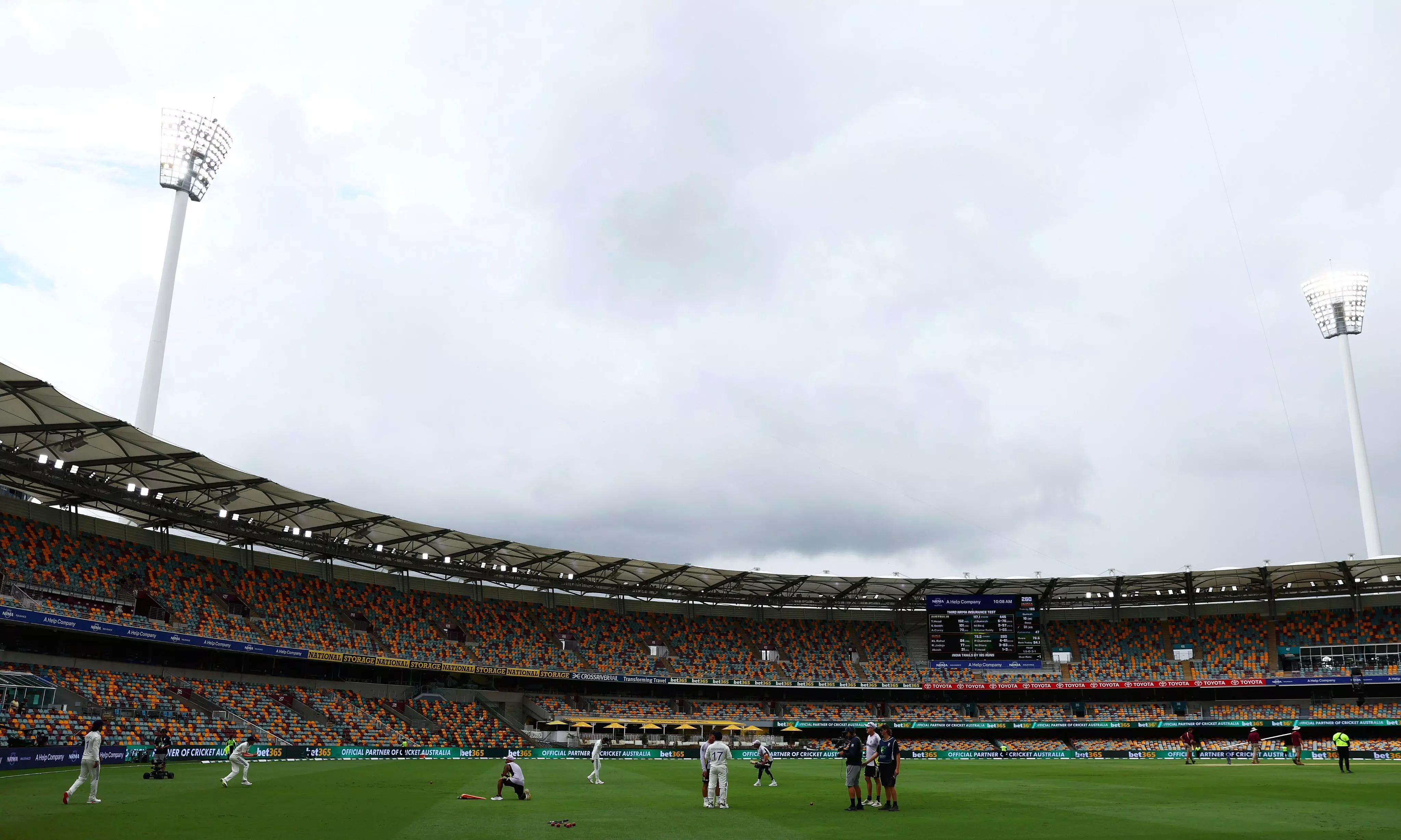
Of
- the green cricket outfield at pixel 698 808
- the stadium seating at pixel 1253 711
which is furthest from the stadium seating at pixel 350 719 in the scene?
the stadium seating at pixel 1253 711

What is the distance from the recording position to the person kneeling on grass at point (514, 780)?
23.3 meters

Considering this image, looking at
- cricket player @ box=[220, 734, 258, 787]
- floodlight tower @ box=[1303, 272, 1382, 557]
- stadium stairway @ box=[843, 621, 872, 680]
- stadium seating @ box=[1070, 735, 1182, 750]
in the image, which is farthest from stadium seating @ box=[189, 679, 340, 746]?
floodlight tower @ box=[1303, 272, 1382, 557]

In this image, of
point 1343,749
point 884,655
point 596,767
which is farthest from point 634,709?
point 1343,749

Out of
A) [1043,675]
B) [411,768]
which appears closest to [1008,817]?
[411,768]

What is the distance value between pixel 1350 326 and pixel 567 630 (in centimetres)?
7589

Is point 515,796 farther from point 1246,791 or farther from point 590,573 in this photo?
point 590,573

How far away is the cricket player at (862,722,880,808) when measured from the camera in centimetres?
1989

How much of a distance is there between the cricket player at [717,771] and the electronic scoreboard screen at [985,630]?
177 feet

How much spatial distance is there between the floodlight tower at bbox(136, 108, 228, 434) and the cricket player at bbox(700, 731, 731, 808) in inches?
2407

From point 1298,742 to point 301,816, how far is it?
42.2 meters

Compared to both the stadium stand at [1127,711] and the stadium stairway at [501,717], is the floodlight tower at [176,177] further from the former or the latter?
the stadium stand at [1127,711]

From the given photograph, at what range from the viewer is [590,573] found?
71.9m

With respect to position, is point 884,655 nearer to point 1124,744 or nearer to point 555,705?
point 1124,744

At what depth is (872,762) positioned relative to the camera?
787 inches
